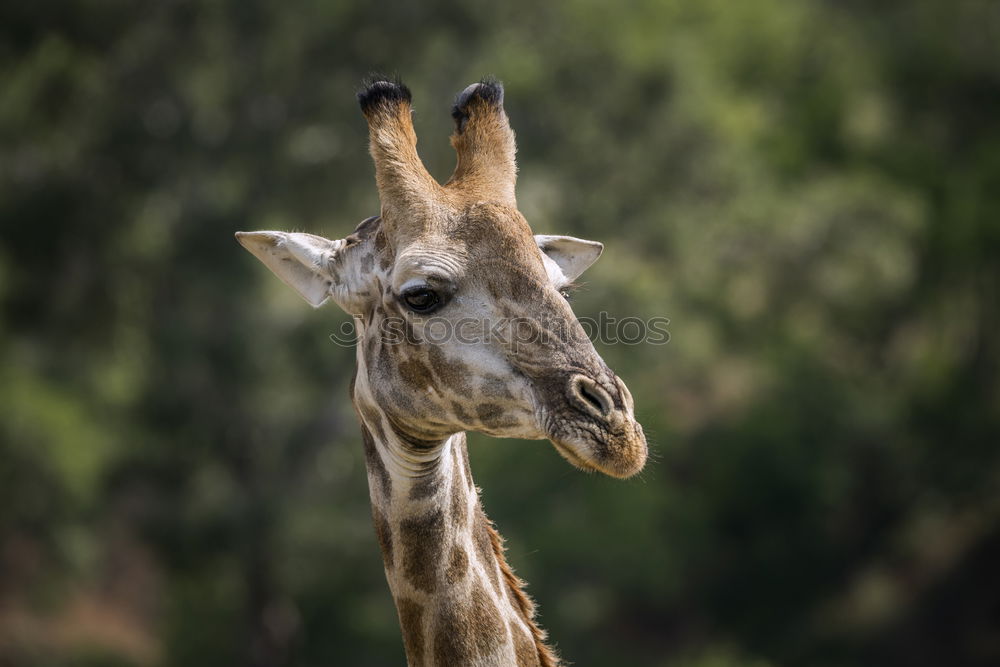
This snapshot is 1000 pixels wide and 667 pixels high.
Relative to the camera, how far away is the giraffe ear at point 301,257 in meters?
4.75

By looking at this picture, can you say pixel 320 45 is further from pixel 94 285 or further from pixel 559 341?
pixel 559 341

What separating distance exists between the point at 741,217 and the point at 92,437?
45.4 ft

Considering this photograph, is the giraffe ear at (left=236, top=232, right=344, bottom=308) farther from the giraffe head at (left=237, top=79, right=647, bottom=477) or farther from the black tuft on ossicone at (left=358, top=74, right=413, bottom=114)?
the black tuft on ossicone at (left=358, top=74, right=413, bottom=114)

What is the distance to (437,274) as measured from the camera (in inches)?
168

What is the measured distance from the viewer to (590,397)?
393cm

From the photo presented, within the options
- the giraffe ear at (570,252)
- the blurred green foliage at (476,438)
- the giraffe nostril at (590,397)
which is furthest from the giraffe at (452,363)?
the blurred green foliage at (476,438)

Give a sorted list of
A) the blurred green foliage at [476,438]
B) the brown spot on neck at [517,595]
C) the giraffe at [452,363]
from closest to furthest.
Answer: the giraffe at [452,363]
the brown spot on neck at [517,595]
the blurred green foliage at [476,438]

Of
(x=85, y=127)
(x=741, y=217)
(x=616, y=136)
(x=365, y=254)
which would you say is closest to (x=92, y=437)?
(x=85, y=127)

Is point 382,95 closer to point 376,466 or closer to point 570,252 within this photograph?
point 570,252

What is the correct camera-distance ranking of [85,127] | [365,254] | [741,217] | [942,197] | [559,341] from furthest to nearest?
1. [942,197]
2. [741,217]
3. [85,127]
4. [365,254]
5. [559,341]

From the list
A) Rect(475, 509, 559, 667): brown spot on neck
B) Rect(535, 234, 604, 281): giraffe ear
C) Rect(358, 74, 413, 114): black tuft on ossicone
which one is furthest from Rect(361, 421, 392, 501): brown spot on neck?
Rect(358, 74, 413, 114): black tuft on ossicone

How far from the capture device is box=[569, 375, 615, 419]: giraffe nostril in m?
3.89

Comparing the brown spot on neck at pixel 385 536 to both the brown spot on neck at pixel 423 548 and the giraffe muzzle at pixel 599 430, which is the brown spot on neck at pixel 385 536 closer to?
the brown spot on neck at pixel 423 548

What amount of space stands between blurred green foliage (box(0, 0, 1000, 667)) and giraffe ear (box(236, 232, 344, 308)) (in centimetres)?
1379
